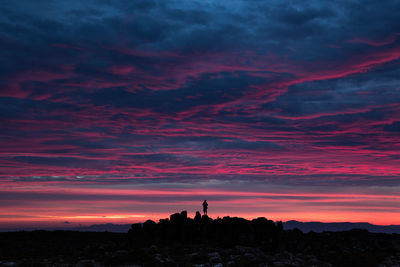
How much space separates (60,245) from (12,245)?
9.89 m

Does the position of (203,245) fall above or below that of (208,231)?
below

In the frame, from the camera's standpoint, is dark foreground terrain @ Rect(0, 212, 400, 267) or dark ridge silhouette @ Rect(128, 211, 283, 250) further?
dark ridge silhouette @ Rect(128, 211, 283, 250)

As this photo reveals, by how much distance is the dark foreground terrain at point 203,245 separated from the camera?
184ft

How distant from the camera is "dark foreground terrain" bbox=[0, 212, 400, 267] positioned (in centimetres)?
5616

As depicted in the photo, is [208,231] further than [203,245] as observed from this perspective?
Yes

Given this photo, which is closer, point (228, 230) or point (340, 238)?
point (228, 230)

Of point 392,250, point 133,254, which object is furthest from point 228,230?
point 392,250

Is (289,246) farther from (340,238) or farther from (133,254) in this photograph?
(133,254)

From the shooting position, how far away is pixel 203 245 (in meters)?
74.6

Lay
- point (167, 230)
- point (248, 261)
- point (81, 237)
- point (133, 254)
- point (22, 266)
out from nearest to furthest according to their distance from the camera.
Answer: point (22, 266) < point (248, 261) < point (133, 254) < point (167, 230) < point (81, 237)

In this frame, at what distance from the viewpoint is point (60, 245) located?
8388 cm

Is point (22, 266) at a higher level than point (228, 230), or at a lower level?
lower

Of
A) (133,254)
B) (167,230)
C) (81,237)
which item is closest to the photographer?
(133,254)

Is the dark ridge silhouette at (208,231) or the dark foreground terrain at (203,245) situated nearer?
the dark foreground terrain at (203,245)
